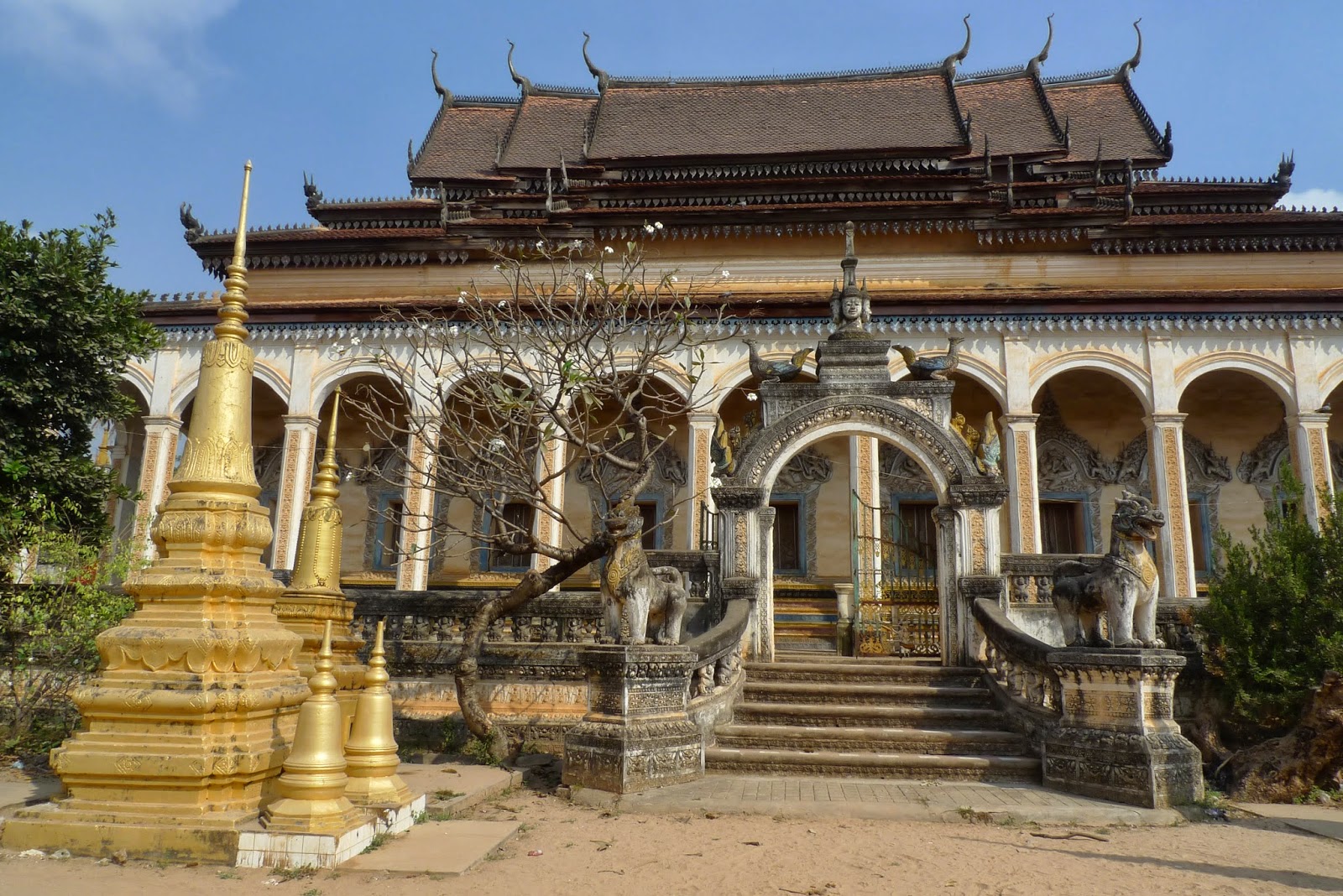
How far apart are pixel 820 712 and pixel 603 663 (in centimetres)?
208

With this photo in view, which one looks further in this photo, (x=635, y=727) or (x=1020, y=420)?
(x=1020, y=420)

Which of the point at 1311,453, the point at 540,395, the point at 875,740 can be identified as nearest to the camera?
the point at 875,740

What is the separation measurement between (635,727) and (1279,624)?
5.93 meters

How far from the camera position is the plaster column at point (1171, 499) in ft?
45.3

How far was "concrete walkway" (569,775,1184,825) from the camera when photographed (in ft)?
19.0

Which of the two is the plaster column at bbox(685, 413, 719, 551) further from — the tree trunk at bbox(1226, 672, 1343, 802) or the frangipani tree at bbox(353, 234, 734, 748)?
the tree trunk at bbox(1226, 672, 1343, 802)

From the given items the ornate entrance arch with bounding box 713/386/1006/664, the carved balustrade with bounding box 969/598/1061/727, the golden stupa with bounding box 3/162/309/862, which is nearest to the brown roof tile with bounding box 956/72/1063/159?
the ornate entrance arch with bounding box 713/386/1006/664

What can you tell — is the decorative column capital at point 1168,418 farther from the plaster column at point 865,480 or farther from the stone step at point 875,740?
the stone step at point 875,740

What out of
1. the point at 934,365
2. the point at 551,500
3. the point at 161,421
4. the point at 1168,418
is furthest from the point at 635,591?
the point at 161,421

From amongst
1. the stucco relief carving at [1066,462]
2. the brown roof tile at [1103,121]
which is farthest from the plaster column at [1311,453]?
the brown roof tile at [1103,121]

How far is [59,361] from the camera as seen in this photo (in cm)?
902

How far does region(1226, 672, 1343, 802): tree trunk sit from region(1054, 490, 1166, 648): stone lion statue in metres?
1.55

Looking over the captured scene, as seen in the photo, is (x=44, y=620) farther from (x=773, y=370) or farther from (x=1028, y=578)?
(x=1028, y=578)

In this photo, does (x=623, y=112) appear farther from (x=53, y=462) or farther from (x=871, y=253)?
(x=53, y=462)
